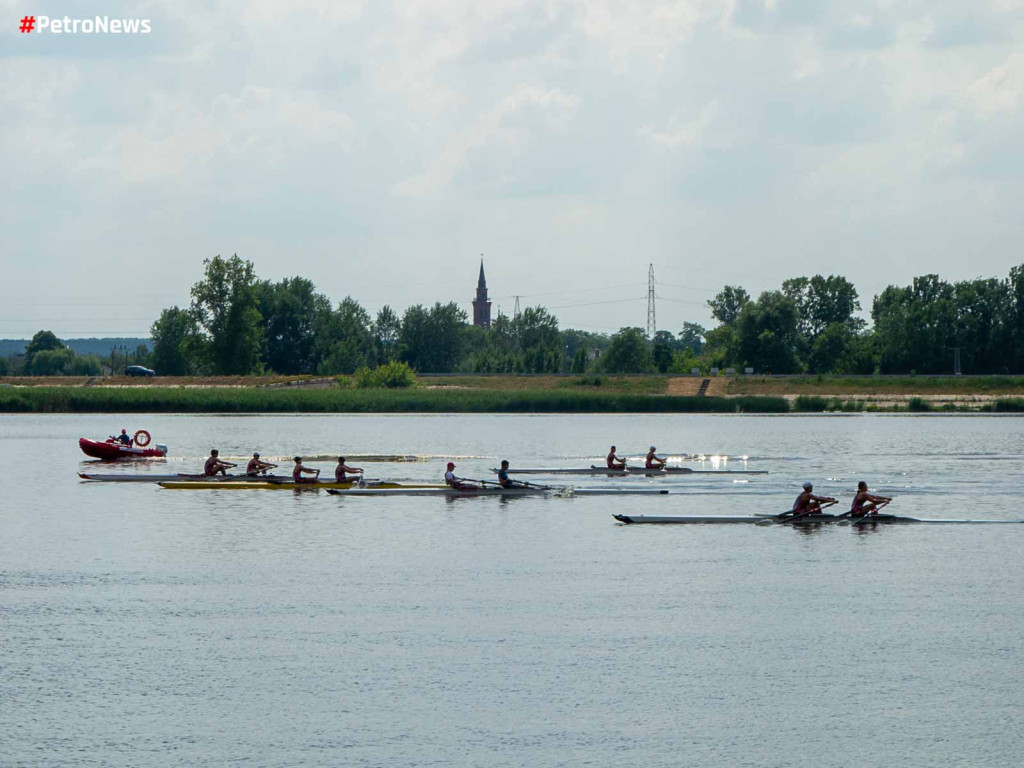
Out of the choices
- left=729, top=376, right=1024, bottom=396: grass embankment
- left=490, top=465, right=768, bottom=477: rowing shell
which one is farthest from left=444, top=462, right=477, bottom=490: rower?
left=729, top=376, right=1024, bottom=396: grass embankment

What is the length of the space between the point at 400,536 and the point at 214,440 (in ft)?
156

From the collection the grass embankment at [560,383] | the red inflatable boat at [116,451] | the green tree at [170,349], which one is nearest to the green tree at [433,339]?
the green tree at [170,349]

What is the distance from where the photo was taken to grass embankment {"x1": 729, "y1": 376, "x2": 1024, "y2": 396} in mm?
122250

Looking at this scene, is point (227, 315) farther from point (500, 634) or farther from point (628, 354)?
point (500, 634)

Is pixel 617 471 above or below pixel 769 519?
above

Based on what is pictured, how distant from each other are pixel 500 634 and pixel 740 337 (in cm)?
13108

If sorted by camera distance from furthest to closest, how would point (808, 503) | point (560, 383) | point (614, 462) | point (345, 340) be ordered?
point (345, 340)
point (560, 383)
point (614, 462)
point (808, 503)

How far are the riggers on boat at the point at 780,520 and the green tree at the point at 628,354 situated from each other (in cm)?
12300

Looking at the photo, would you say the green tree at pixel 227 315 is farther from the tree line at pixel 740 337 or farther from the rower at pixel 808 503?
the rower at pixel 808 503

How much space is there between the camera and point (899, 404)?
120 meters

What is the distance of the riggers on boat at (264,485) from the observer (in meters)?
46.4

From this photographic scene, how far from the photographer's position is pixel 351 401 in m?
110

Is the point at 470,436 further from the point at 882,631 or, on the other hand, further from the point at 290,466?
the point at 882,631

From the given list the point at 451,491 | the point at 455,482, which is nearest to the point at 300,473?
the point at 451,491
